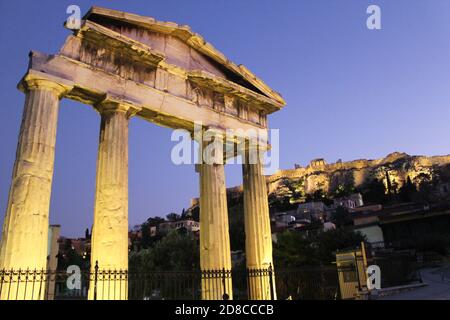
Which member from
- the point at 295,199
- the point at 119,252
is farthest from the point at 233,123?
the point at 295,199

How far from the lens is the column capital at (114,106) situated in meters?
11.7

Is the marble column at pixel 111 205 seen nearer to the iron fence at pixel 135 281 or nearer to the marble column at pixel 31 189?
the iron fence at pixel 135 281

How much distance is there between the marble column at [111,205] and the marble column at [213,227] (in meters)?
3.17

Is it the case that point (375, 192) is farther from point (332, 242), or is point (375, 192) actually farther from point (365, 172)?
point (332, 242)

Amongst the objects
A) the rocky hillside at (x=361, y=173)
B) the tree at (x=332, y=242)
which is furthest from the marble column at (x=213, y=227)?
the rocky hillside at (x=361, y=173)

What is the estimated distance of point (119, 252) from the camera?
1051 centimetres

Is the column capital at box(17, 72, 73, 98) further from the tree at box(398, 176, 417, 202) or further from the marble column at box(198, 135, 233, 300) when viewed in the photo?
the tree at box(398, 176, 417, 202)

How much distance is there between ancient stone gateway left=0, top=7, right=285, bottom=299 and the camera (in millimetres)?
9453

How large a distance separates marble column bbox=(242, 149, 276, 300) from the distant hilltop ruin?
Result: 258 feet

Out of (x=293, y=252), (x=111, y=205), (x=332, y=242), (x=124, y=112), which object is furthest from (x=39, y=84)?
(x=332, y=242)

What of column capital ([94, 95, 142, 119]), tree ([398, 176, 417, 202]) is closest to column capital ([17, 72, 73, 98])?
column capital ([94, 95, 142, 119])

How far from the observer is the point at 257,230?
49.0 ft
